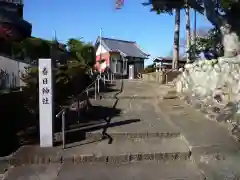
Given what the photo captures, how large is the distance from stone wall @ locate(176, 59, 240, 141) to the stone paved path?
19.7 inches

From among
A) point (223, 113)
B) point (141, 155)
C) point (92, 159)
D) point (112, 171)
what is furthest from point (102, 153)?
point (223, 113)

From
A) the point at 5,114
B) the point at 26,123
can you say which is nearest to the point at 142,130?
the point at 26,123

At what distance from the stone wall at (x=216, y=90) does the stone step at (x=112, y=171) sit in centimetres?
202

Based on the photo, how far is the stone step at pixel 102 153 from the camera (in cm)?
617

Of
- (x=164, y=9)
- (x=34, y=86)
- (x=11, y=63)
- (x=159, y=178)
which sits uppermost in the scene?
(x=164, y=9)

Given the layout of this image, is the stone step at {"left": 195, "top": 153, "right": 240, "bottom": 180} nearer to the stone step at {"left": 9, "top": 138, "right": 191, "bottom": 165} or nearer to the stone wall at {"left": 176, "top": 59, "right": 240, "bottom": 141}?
the stone step at {"left": 9, "top": 138, "right": 191, "bottom": 165}

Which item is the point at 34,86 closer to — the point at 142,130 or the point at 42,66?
the point at 42,66

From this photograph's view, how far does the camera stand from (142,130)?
769 centimetres

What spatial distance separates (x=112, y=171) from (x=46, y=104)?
2.10 metres

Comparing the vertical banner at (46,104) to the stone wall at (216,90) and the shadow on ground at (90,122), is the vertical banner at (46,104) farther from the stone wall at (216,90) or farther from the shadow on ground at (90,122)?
the stone wall at (216,90)

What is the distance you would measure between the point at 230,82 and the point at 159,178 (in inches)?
192

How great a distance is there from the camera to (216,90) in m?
9.77

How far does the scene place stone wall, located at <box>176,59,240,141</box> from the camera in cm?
845

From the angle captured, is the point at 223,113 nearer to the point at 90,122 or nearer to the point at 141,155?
the point at 141,155
